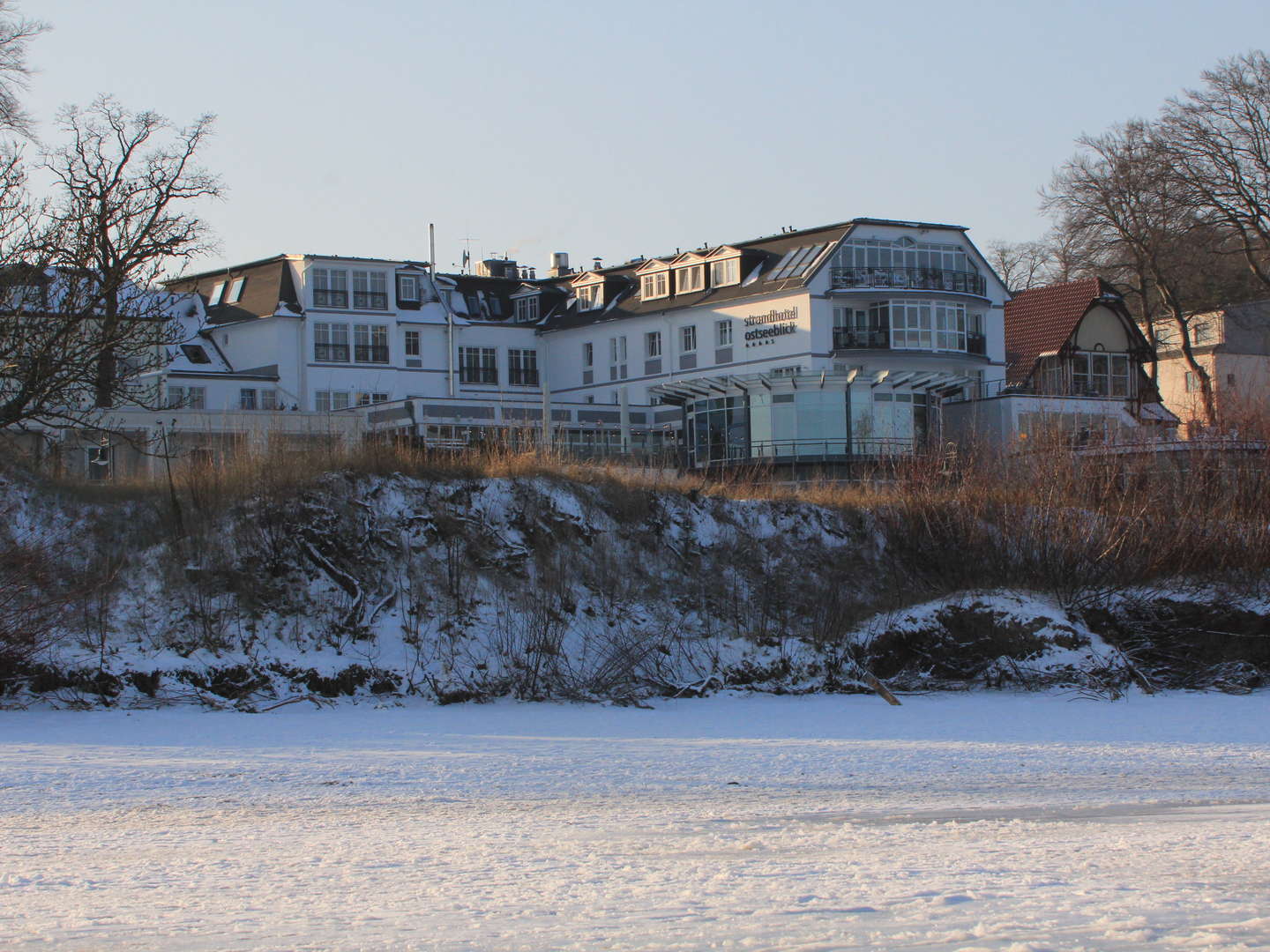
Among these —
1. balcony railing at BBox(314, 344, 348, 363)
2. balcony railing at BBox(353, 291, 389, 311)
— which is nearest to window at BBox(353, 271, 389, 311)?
balcony railing at BBox(353, 291, 389, 311)

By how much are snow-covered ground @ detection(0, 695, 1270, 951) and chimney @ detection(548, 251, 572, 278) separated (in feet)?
218

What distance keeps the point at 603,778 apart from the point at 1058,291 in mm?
57852

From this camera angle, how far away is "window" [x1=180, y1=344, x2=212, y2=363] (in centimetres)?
6394

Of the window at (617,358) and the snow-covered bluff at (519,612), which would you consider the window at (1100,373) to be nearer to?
the window at (617,358)

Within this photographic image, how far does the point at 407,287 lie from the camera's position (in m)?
69.0

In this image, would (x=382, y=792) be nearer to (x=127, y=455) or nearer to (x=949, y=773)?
(x=949, y=773)

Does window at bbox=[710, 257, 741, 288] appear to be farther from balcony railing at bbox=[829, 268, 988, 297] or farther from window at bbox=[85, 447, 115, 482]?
window at bbox=[85, 447, 115, 482]

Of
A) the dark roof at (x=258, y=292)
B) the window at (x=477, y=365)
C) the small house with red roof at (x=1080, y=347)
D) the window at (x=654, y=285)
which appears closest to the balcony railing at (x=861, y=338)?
the small house with red roof at (x=1080, y=347)

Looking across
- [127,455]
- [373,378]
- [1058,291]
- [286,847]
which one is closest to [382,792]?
[286,847]

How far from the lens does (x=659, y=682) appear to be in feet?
69.3

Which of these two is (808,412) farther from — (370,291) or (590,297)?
(370,291)

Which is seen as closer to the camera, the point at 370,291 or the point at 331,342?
the point at 331,342

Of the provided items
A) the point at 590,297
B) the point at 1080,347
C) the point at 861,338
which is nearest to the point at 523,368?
the point at 590,297

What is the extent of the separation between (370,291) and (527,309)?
9807 mm
